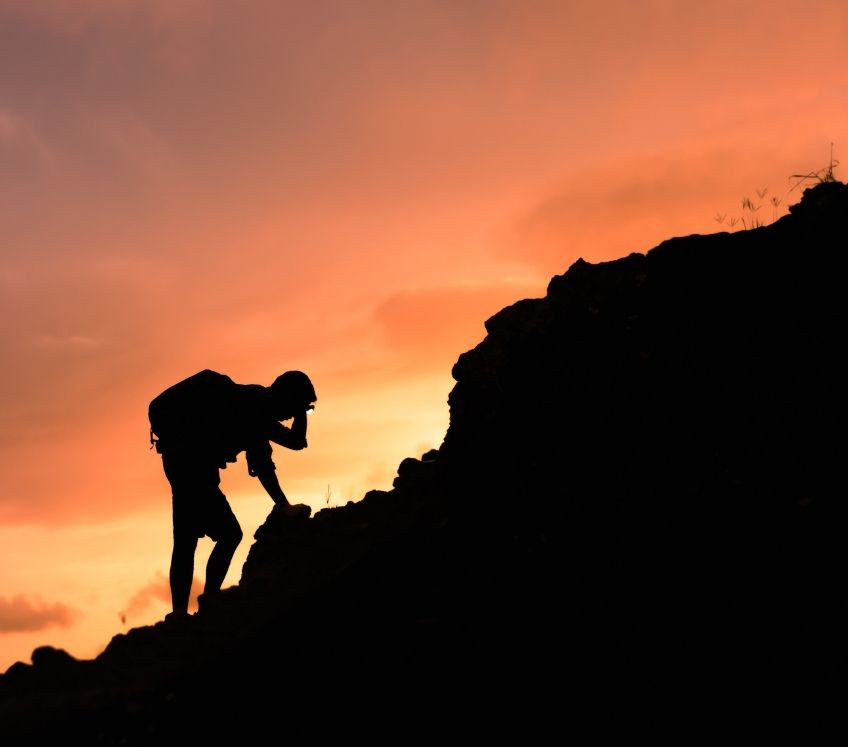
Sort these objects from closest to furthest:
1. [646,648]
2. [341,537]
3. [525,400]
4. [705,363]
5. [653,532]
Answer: [646,648] < [653,532] < [705,363] < [525,400] < [341,537]

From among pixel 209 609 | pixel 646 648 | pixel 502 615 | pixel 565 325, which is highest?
pixel 565 325

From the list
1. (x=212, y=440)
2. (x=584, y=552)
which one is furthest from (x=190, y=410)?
(x=584, y=552)

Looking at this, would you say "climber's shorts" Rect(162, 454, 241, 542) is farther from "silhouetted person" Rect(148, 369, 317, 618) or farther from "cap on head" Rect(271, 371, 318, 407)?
"cap on head" Rect(271, 371, 318, 407)

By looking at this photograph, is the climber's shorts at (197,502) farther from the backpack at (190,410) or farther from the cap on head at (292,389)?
the cap on head at (292,389)

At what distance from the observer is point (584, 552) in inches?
239

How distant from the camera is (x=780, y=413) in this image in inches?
237

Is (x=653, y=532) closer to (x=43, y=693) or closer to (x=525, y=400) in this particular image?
(x=525, y=400)

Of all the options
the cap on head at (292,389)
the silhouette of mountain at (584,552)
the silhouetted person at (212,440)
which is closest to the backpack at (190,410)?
the silhouetted person at (212,440)

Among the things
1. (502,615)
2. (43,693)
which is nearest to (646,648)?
(502,615)

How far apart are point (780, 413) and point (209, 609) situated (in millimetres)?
4292

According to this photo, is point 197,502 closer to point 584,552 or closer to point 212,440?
point 212,440

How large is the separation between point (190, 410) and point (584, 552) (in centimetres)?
396

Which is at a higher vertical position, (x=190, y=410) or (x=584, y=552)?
(x=190, y=410)

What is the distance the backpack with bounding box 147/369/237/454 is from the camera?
338 inches
